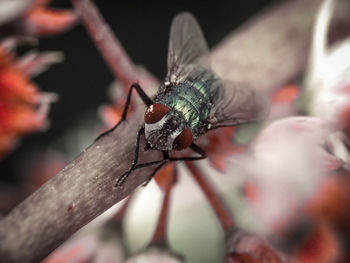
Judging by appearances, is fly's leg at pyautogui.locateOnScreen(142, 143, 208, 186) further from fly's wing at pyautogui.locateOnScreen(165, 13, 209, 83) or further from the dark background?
the dark background

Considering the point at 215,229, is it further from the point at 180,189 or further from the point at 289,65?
the point at 289,65

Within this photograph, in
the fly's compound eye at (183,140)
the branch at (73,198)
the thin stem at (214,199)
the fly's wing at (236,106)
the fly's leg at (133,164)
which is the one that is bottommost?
the thin stem at (214,199)

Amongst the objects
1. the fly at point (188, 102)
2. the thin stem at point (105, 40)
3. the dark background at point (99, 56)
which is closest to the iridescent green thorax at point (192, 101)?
the fly at point (188, 102)

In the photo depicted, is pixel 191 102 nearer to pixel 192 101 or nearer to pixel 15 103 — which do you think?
pixel 192 101

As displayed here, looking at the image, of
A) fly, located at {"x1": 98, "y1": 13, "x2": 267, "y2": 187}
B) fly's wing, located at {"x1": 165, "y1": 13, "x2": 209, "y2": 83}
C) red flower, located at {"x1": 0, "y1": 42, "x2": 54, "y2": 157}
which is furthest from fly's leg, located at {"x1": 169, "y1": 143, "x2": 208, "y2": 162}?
red flower, located at {"x1": 0, "y1": 42, "x2": 54, "y2": 157}

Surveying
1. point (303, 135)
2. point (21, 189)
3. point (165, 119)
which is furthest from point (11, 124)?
point (303, 135)

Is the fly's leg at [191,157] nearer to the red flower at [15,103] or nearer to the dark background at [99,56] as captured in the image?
the red flower at [15,103]
